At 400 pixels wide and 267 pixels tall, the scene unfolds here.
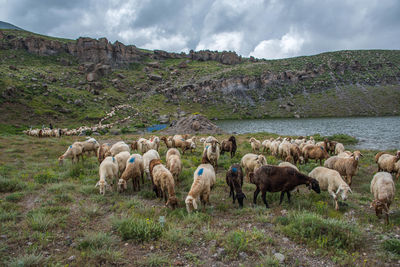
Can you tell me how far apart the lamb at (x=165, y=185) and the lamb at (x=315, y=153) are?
10.4 m

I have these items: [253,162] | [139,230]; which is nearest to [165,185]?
[139,230]

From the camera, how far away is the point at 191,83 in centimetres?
10344

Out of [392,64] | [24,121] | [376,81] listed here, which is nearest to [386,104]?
[376,81]

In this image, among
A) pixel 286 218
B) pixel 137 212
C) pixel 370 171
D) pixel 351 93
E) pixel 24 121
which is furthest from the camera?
pixel 351 93

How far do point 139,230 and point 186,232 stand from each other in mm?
1193

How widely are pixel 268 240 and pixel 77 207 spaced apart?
617cm

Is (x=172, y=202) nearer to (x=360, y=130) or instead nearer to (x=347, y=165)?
(x=347, y=165)

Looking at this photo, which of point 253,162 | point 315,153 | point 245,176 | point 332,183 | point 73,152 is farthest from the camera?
→ point 315,153

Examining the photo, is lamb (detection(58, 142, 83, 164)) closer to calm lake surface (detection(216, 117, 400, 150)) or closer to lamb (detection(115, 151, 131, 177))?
lamb (detection(115, 151, 131, 177))

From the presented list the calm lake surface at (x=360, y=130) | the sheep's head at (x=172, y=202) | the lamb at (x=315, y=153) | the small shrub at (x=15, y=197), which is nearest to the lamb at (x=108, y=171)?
the small shrub at (x=15, y=197)

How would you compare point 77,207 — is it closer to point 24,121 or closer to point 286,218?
point 286,218

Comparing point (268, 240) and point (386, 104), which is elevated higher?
point (386, 104)

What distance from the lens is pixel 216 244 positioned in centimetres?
479

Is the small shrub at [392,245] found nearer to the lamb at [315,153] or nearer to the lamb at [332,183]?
the lamb at [332,183]
